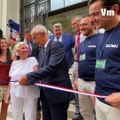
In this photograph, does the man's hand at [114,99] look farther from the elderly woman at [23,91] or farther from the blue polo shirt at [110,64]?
the elderly woman at [23,91]

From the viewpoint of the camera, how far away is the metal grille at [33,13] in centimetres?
855

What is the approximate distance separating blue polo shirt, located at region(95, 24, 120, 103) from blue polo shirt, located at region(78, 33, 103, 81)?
0.87m

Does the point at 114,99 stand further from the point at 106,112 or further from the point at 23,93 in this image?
the point at 23,93

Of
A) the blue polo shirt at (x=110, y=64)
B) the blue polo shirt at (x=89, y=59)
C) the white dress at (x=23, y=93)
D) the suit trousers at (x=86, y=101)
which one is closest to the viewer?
the blue polo shirt at (x=110, y=64)

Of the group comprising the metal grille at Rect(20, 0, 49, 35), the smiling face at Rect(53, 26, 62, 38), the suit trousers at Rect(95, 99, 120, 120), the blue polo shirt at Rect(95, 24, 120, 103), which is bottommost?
the suit trousers at Rect(95, 99, 120, 120)

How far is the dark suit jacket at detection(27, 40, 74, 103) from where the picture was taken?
9.62 ft

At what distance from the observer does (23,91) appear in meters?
3.36

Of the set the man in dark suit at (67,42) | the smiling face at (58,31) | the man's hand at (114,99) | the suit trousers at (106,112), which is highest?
the smiling face at (58,31)

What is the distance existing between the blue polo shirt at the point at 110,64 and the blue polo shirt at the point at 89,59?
87 cm

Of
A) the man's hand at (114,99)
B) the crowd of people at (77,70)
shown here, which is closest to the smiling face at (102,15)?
the crowd of people at (77,70)

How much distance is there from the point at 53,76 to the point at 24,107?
712 millimetres

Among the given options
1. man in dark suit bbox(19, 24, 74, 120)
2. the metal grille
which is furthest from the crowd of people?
the metal grille

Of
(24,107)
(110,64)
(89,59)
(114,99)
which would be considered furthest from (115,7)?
(24,107)

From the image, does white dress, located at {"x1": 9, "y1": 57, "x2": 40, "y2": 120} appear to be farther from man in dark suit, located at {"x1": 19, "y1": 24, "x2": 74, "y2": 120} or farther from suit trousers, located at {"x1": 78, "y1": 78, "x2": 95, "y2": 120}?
suit trousers, located at {"x1": 78, "y1": 78, "x2": 95, "y2": 120}
